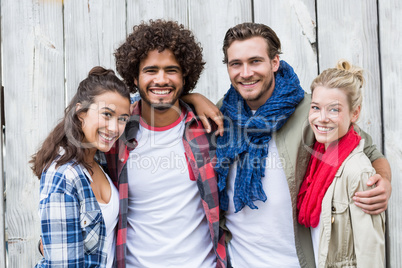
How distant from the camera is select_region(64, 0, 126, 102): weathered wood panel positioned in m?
2.14

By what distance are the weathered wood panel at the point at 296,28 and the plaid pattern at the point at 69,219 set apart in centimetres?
131

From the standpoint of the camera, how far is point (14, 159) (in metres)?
2.13

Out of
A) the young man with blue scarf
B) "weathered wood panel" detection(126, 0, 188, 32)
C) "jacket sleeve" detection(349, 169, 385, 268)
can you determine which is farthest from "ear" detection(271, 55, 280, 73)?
"jacket sleeve" detection(349, 169, 385, 268)

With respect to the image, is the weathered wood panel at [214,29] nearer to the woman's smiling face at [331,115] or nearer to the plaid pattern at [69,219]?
the woman's smiling face at [331,115]

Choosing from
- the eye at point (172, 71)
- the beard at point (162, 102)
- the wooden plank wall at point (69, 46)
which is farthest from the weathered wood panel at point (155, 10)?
the beard at point (162, 102)

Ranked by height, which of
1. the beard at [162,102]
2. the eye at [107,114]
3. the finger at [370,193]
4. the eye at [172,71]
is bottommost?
the finger at [370,193]

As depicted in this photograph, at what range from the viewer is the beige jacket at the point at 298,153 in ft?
5.52

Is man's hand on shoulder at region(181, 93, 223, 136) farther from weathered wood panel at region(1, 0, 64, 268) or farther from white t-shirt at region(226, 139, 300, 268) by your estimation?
weathered wood panel at region(1, 0, 64, 268)

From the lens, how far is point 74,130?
1.62 metres

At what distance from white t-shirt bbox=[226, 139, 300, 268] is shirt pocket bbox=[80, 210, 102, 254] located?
0.69 m

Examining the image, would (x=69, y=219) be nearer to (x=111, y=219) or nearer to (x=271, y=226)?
(x=111, y=219)

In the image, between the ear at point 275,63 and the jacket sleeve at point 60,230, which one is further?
the ear at point 275,63

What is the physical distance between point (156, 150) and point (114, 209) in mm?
393

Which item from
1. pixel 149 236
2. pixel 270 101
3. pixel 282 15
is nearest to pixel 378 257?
pixel 270 101
